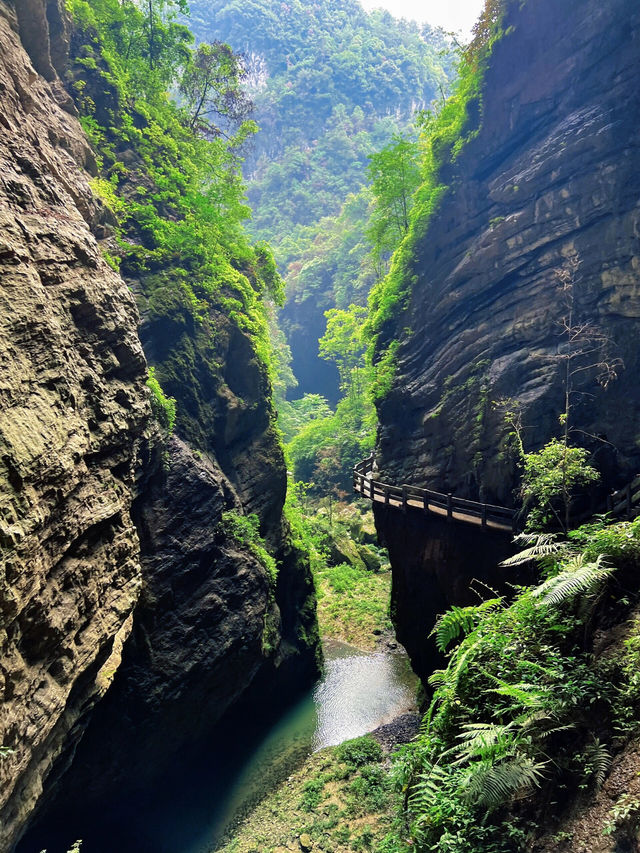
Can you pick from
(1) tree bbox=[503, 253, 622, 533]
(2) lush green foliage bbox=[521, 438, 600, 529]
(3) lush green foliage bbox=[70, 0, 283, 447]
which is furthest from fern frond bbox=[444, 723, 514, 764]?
(3) lush green foliage bbox=[70, 0, 283, 447]

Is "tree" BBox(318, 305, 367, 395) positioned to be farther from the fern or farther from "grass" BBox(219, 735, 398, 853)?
the fern

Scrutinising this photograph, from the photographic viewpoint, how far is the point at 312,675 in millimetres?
18156

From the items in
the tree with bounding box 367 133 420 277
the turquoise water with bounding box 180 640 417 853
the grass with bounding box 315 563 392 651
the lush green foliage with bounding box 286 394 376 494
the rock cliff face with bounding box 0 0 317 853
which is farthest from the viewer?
the lush green foliage with bounding box 286 394 376 494

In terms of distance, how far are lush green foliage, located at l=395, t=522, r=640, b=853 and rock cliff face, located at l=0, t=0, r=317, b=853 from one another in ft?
15.9

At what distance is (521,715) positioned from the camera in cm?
443

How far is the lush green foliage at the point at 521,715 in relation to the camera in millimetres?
3918

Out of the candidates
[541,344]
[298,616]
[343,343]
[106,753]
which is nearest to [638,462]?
[541,344]

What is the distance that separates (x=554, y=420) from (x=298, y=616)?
1182cm

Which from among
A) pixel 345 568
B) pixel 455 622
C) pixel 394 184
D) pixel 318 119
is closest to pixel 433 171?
pixel 394 184

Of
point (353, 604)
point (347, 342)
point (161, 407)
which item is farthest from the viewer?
point (347, 342)

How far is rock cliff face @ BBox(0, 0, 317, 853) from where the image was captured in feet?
19.9

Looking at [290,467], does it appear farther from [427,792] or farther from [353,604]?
[427,792]

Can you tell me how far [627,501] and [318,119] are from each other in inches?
3475

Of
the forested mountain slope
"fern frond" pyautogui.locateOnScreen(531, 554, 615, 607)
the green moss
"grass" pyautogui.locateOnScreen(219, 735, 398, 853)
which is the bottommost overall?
"grass" pyautogui.locateOnScreen(219, 735, 398, 853)
